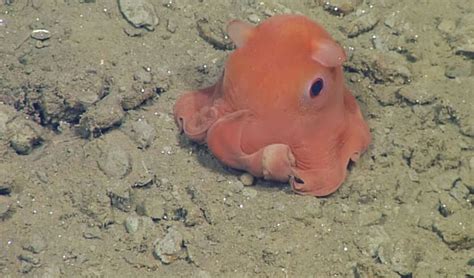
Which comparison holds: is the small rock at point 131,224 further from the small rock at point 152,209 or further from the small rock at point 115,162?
the small rock at point 115,162

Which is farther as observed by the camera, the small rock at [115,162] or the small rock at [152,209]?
the small rock at [115,162]

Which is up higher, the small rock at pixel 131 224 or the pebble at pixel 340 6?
the pebble at pixel 340 6

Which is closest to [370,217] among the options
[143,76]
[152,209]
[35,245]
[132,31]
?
[152,209]

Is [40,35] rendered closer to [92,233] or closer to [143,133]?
[143,133]

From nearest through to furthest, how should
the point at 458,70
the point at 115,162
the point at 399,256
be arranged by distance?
1. the point at 399,256
2. the point at 115,162
3. the point at 458,70

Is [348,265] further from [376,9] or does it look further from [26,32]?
[26,32]

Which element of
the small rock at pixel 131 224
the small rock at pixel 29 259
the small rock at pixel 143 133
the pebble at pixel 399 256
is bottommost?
the small rock at pixel 29 259

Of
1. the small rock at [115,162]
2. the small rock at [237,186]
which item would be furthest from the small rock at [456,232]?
the small rock at [115,162]
